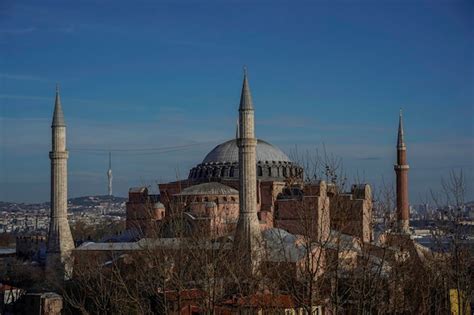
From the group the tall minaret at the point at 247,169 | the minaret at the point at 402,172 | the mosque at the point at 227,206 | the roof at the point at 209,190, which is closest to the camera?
the mosque at the point at 227,206

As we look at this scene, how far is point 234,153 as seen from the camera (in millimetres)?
33562

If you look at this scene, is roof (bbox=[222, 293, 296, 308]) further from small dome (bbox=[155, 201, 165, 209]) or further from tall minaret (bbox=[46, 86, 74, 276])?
small dome (bbox=[155, 201, 165, 209])

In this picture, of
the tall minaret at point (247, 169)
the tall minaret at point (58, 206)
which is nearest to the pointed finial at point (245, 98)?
the tall minaret at point (247, 169)

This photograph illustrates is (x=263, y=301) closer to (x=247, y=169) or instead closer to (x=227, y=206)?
(x=247, y=169)

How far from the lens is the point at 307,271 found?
473 inches

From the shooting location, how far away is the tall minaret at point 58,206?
26914 millimetres

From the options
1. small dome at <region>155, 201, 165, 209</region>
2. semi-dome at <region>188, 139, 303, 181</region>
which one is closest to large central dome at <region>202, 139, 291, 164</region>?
semi-dome at <region>188, 139, 303, 181</region>

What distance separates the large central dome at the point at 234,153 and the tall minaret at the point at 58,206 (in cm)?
794

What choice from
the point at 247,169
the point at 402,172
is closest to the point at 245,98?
the point at 247,169

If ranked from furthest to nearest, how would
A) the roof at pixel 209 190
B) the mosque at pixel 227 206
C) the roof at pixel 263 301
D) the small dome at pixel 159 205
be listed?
the roof at pixel 209 190, the small dome at pixel 159 205, the mosque at pixel 227 206, the roof at pixel 263 301

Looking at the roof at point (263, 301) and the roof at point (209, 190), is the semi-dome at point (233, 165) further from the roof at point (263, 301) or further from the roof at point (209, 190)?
the roof at point (263, 301)

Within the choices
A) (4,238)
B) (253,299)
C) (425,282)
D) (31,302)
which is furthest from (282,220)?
(4,238)

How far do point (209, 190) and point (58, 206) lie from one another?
18.8 ft

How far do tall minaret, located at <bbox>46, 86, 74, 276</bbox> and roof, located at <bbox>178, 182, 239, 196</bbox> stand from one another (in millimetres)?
4493
